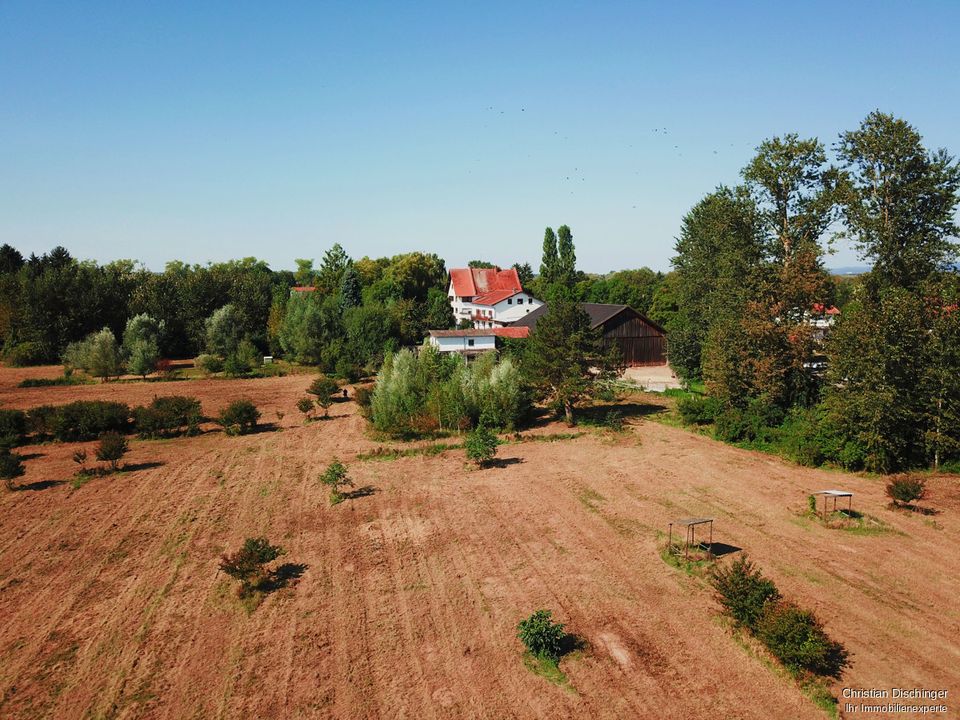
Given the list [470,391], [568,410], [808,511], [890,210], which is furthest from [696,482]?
[890,210]

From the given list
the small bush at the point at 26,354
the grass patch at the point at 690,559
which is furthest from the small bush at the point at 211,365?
the grass patch at the point at 690,559

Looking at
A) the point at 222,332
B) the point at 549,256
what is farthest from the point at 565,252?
the point at 222,332

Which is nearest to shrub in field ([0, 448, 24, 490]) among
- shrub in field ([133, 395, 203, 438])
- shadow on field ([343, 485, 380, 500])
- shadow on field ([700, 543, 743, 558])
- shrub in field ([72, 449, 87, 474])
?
shrub in field ([72, 449, 87, 474])

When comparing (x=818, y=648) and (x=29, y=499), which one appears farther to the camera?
(x=29, y=499)

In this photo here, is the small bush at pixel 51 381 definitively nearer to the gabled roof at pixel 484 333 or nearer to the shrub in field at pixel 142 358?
the shrub in field at pixel 142 358

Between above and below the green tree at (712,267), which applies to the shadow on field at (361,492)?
below

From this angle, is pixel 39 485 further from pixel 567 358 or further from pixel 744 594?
pixel 744 594

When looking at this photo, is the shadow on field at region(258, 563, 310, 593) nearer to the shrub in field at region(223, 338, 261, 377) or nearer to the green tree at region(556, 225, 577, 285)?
the shrub in field at region(223, 338, 261, 377)

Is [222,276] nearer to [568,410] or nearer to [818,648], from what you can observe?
[568,410]
